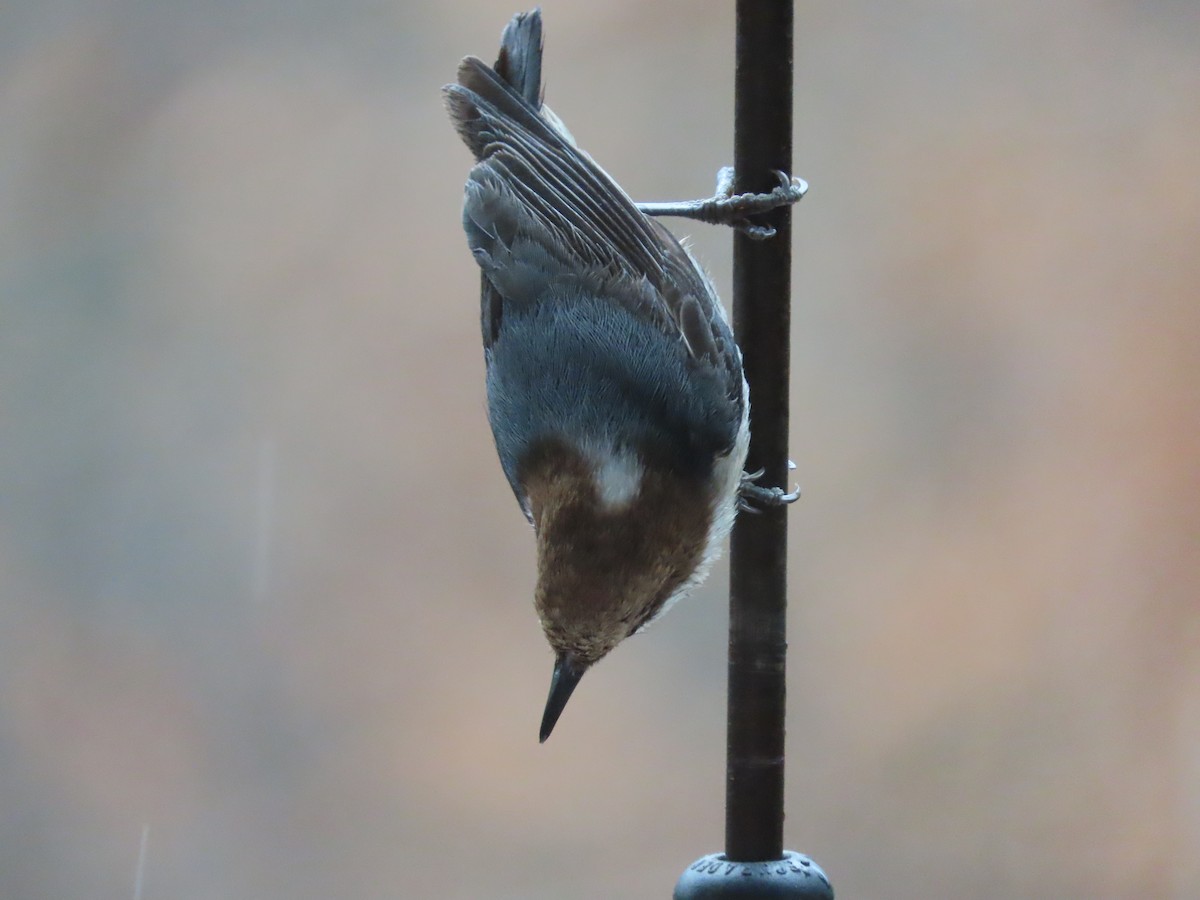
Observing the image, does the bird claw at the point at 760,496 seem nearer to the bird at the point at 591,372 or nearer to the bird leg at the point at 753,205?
the bird at the point at 591,372

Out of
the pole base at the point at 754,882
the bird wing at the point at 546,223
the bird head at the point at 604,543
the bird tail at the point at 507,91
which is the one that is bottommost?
the pole base at the point at 754,882

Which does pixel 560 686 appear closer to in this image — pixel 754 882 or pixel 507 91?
pixel 754 882

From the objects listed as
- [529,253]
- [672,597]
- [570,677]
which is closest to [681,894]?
[570,677]

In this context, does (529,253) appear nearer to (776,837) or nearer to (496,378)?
(496,378)

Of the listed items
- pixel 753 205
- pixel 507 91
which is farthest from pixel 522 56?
pixel 753 205

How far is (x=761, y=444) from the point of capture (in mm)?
1364

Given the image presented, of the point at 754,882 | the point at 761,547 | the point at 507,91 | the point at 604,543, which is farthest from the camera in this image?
the point at 507,91

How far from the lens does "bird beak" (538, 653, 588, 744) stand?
4.44ft

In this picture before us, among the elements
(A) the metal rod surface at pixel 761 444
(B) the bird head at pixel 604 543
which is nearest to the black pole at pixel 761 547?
Result: (A) the metal rod surface at pixel 761 444

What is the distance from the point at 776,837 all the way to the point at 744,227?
587 millimetres

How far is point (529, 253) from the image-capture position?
5.52 feet

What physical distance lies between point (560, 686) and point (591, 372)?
0.42 metres

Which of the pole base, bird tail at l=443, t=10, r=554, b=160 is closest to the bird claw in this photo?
the pole base

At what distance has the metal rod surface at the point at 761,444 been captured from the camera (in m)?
1.22
